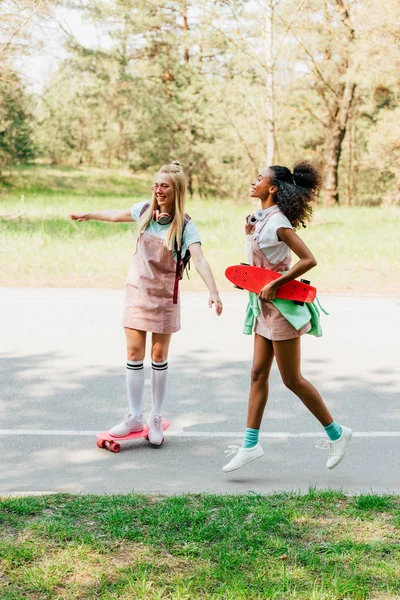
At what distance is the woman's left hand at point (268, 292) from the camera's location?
484 cm

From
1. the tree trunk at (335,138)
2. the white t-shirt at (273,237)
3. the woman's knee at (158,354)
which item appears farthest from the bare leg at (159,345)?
the tree trunk at (335,138)

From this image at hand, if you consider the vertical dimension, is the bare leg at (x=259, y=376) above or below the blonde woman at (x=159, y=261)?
below

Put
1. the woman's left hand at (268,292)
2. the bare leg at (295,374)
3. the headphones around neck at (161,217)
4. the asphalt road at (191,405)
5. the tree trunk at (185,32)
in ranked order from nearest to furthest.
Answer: the woman's left hand at (268,292) < the bare leg at (295,374) < the asphalt road at (191,405) < the headphones around neck at (161,217) < the tree trunk at (185,32)

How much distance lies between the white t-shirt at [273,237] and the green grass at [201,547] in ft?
4.52

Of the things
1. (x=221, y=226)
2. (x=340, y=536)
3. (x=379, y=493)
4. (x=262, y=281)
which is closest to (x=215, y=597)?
(x=340, y=536)

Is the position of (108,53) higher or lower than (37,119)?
higher

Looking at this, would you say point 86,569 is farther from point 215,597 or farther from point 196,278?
point 196,278

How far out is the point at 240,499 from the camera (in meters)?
4.48

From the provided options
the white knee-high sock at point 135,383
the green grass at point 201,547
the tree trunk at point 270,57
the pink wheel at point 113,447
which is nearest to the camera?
the green grass at point 201,547

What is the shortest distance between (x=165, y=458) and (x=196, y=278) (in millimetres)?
7544

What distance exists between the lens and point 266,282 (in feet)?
16.1

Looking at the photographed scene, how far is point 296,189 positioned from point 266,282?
572mm

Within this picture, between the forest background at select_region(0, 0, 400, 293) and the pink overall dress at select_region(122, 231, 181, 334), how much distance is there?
1646cm

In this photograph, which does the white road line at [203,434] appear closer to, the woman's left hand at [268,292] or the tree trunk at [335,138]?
the woman's left hand at [268,292]
